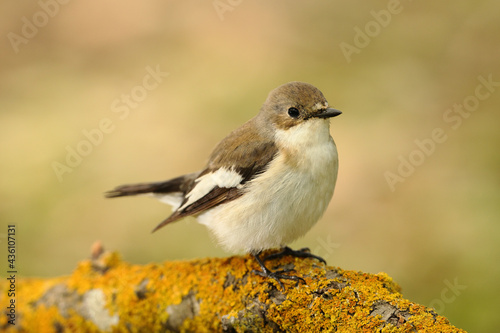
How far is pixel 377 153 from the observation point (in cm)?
696

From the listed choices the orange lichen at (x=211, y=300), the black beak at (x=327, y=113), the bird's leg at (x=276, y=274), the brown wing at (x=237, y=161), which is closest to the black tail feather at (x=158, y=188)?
the brown wing at (x=237, y=161)

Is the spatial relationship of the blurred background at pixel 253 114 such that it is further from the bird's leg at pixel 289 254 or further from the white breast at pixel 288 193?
the white breast at pixel 288 193

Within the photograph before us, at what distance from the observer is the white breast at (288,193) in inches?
148

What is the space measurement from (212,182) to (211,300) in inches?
41.7

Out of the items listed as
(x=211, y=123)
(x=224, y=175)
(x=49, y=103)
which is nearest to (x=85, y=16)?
(x=49, y=103)

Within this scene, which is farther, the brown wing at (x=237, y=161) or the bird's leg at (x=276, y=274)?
the brown wing at (x=237, y=161)

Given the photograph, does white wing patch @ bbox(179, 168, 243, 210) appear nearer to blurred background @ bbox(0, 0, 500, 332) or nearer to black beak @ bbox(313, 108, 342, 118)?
black beak @ bbox(313, 108, 342, 118)

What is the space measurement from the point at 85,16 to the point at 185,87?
7.77 ft

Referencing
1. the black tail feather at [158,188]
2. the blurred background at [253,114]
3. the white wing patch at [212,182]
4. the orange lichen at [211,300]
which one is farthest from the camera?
the blurred background at [253,114]

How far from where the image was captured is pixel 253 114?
7.45 metres

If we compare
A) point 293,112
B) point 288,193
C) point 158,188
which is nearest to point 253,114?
point 158,188

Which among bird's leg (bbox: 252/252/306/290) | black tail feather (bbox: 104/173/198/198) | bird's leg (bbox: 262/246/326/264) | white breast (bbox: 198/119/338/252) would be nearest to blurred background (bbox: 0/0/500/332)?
black tail feather (bbox: 104/173/198/198)

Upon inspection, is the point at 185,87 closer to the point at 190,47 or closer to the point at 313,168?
the point at 190,47

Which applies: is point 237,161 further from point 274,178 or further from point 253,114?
point 253,114
